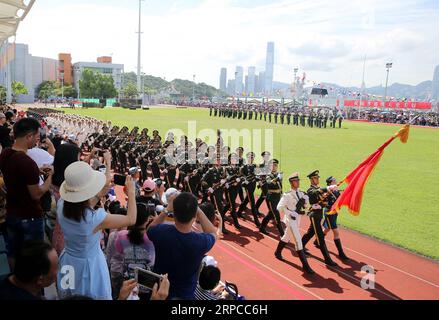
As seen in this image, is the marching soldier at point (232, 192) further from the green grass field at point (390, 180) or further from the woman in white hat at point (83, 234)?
the woman in white hat at point (83, 234)

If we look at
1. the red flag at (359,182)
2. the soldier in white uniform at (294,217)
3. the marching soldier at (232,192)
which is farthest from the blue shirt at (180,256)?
the marching soldier at (232,192)

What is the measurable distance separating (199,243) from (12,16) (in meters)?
10.2

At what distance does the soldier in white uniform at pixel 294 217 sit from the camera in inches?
261

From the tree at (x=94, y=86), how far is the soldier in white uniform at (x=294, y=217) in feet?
245

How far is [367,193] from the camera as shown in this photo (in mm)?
11969

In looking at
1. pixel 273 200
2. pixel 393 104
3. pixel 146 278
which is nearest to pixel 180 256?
pixel 146 278

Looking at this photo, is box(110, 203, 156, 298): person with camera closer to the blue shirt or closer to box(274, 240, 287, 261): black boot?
the blue shirt

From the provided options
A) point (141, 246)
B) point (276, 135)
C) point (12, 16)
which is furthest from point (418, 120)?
point (141, 246)

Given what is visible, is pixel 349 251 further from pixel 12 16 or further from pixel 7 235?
pixel 12 16

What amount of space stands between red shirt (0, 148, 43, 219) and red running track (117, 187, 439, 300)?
10.5 feet

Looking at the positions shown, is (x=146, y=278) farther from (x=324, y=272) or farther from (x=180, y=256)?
(x=324, y=272)

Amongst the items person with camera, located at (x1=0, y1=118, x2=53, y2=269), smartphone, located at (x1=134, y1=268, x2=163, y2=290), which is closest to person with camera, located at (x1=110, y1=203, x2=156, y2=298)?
smartphone, located at (x1=134, y1=268, x2=163, y2=290)

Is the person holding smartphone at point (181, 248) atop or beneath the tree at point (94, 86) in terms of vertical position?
beneath

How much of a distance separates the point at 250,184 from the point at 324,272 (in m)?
3.22
